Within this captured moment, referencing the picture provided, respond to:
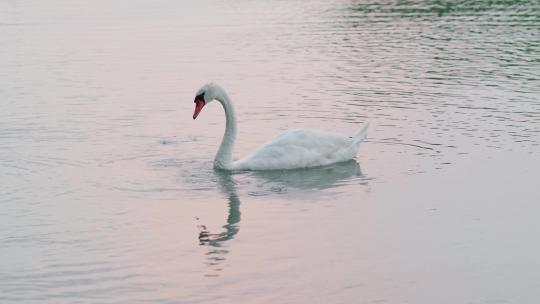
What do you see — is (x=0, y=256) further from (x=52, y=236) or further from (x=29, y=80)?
(x=29, y=80)

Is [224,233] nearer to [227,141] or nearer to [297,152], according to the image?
[297,152]

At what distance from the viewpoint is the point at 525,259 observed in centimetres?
1365

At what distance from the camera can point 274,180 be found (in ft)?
59.8

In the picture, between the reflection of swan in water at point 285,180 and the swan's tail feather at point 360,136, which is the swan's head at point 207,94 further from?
the swan's tail feather at point 360,136

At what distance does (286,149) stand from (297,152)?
8.5 inches

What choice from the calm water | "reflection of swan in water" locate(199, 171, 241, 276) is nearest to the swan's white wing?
the calm water

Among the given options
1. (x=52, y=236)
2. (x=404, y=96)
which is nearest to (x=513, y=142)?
(x=404, y=96)

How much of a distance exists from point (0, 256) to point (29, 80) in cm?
1718

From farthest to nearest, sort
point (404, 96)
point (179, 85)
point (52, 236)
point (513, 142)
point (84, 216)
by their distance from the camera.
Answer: point (179, 85) < point (404, 96) < point (513, 142) < point (84, 216) < point (52, 236)

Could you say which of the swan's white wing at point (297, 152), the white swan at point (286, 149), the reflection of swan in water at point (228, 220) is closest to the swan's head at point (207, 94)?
the white swan at point (286, 149)

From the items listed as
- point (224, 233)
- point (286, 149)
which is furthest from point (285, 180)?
A: point (224, 233)

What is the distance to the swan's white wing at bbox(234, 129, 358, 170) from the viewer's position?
736 inches

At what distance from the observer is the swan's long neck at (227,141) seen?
18906 millimetres

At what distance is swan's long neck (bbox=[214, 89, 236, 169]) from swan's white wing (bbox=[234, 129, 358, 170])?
0.20m
